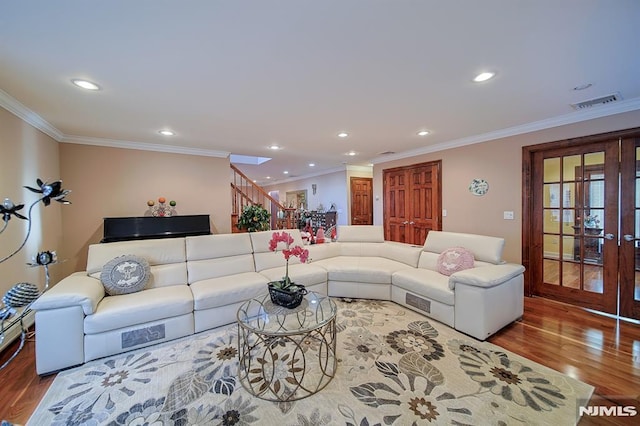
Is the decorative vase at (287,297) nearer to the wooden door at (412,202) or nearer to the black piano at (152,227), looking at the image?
the black piano at (152,227)

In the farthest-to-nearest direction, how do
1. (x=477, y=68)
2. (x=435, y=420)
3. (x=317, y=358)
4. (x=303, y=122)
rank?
(x=303, y=122) → (x=317, y=358) → (x=477, y=68) → (x=435, y=420)

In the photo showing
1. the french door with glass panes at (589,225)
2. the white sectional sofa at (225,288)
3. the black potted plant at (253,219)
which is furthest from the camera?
the black potted plant at (253,219)

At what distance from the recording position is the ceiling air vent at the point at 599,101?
271 cm

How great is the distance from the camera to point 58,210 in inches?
153

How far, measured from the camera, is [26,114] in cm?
291

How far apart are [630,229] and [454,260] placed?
6.48 ft

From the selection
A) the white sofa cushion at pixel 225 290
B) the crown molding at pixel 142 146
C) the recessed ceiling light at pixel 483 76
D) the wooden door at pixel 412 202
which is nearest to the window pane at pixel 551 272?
the wooden door at pixel 412 202

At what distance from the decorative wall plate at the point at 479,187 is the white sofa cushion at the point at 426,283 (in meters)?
1.82

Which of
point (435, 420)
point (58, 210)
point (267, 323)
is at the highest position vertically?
point (58, 210)

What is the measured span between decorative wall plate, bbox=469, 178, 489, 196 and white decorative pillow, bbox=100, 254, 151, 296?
15.9 feet

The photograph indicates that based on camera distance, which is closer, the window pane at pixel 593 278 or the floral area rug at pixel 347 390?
the floral area rug at pixel 347 390

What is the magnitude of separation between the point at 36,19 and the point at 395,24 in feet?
6.86

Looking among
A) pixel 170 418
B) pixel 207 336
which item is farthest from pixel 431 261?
pixel 170 418

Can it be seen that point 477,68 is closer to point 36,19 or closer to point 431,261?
point 431,261
